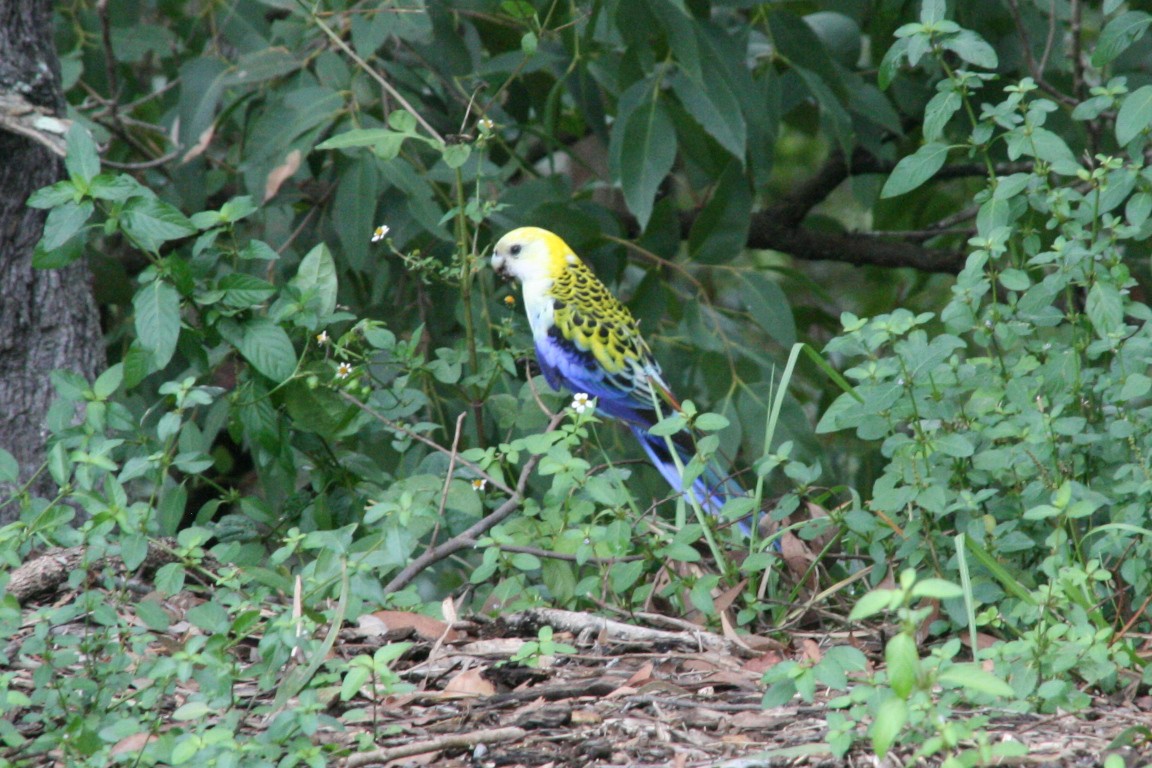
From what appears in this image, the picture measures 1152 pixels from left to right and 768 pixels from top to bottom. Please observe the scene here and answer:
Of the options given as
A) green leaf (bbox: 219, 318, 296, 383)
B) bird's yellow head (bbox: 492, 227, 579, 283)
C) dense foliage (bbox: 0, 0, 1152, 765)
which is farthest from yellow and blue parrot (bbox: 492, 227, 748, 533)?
green leaf (bbox: 219, 318, 296, 383)

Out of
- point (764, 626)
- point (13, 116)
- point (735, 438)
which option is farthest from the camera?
point (735, 438)

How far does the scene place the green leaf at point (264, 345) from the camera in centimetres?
271

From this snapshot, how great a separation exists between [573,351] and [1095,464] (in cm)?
161

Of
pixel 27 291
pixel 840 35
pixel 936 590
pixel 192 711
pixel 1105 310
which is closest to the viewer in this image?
pixel 936 590

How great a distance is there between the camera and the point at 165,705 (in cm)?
222

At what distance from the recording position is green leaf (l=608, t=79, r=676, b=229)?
356 centimetres

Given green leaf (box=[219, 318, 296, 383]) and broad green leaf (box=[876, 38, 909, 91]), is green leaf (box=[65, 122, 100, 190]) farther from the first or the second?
broad green leaf (box=[876, 38, 909, 91])

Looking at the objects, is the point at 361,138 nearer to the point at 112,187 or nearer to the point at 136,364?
the point at 112,187

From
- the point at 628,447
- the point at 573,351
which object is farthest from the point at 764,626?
the point at 628,447

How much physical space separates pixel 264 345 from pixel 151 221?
0.36 m

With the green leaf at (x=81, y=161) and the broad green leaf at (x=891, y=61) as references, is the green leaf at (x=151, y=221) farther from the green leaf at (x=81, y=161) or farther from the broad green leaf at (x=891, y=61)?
the broad green leaf at (x=891, y=61)

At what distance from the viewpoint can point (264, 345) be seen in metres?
2.72

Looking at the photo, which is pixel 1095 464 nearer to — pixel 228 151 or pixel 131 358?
pixel 131 358

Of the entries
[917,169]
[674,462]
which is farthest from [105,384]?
[917,169]
